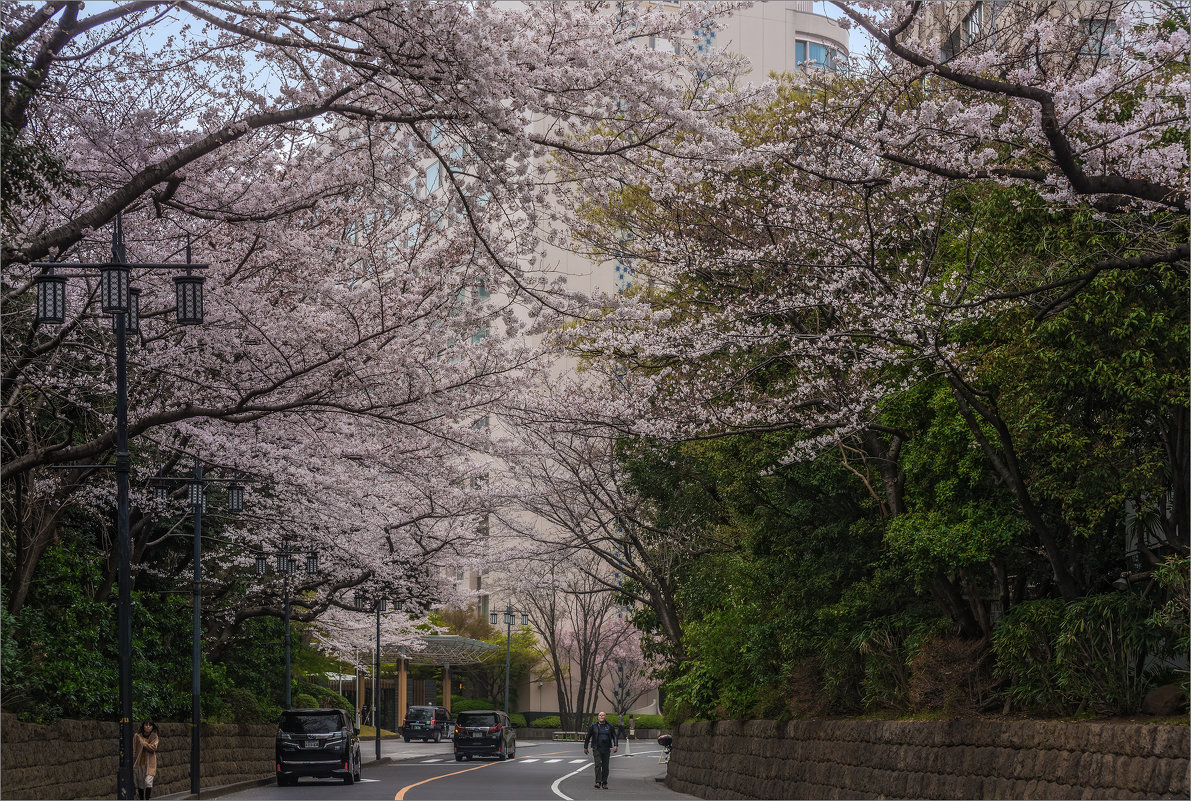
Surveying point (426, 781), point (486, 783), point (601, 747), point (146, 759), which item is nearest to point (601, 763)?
point (601, 747)

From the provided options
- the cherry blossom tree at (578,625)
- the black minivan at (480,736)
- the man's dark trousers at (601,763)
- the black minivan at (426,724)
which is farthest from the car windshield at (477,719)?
the black minivan at (426,724)

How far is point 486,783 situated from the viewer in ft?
78.1

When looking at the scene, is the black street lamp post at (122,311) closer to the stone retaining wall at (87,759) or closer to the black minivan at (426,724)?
the stone retaining wall at (87,759)

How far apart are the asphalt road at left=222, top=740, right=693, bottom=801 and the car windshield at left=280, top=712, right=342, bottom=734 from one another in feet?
3.73

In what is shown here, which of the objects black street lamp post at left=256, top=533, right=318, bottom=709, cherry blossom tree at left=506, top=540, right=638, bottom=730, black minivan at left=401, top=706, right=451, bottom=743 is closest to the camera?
black street lamp post at left=256, top=533, right=318, bottom=709

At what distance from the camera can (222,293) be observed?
13602 mm

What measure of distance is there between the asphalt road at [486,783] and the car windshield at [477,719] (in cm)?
121

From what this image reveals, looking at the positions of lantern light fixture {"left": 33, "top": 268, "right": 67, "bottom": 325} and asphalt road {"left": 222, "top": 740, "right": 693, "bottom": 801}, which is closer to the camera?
lantern light fixture {"left": 33, "top": 268, "right": 67, "bottom": 325}

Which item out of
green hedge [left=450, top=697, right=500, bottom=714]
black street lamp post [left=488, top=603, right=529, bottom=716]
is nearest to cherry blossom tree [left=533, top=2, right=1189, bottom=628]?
black street lamp post [left=488, top=603, right=529, bottom=716]

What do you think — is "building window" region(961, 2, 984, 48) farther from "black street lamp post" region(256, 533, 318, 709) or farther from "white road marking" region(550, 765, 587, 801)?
"black street lamp post" region(256, 533, 318, 709)

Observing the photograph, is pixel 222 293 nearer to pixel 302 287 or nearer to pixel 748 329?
pixel 302 287

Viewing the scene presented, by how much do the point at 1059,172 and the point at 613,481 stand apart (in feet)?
60.1

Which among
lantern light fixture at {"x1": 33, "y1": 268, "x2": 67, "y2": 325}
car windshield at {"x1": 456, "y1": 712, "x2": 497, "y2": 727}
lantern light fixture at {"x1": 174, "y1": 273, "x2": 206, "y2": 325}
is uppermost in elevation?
lantern light fixture at {"x1": 174, "y1": 273, "x2": 206, "y2": 325}

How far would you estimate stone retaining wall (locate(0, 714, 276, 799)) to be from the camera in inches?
563
